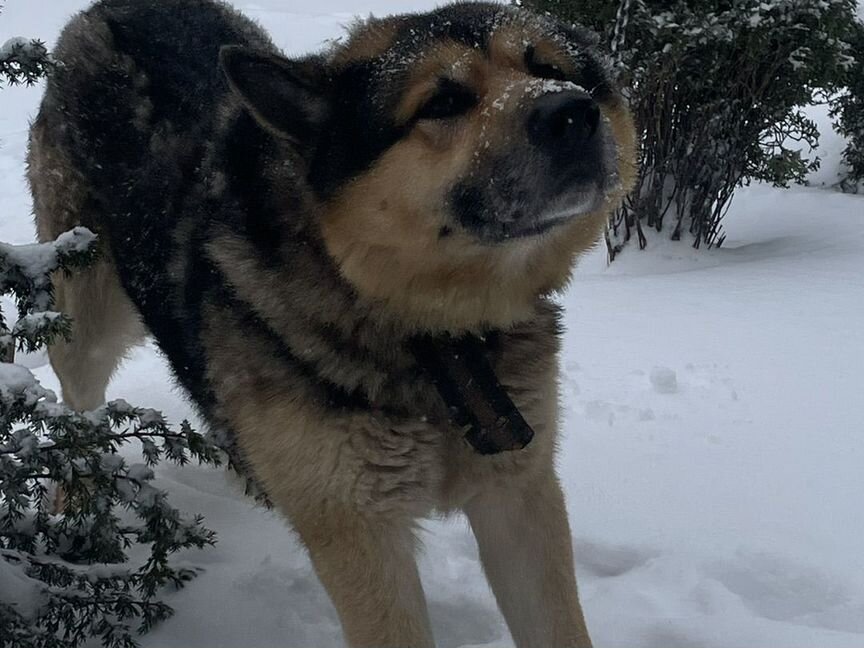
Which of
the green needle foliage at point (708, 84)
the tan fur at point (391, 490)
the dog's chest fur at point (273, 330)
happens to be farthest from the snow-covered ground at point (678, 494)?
the green needle foliage at point (708, 84)

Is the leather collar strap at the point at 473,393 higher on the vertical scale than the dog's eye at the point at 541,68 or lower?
lower

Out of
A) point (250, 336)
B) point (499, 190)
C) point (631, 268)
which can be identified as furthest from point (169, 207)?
point (631, 268)

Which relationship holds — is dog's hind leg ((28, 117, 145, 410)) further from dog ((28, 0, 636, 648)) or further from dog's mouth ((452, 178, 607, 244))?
dog's mouth ((452, 178, 607, 244))

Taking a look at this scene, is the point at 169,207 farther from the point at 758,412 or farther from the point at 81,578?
the point at 758,412

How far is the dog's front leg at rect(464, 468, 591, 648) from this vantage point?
2.53 m

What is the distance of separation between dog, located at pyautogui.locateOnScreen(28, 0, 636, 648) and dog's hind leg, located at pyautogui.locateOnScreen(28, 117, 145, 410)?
39.7 inches

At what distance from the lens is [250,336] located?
2.46 meters

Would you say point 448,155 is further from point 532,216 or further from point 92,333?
point 92,333

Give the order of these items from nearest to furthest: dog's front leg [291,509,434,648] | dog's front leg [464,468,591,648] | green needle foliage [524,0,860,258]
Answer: dog's front leg [291,509,434,648]
dog's front leg [464,468,591,648]
green needle foliage [524,0,860,258]

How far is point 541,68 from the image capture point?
92.7 inches

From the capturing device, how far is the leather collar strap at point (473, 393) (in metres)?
2.26

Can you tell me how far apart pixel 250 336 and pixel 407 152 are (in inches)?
26.0

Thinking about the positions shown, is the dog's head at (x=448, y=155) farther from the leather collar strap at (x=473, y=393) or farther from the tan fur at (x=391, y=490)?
the tan fur at (x=391, y=490)

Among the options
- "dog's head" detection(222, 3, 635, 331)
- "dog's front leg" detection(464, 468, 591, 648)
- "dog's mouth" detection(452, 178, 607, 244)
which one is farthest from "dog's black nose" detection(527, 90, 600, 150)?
"dog's front leg" detection(464, 468, 591, 648)
